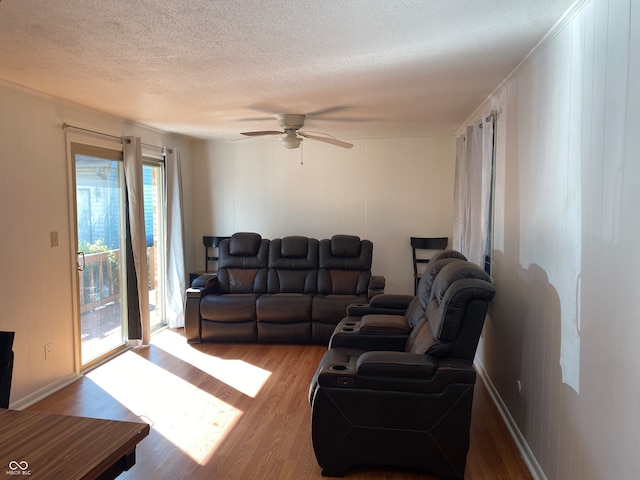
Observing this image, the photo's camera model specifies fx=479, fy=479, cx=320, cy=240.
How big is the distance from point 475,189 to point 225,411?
271 cm

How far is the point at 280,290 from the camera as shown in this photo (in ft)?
17.9

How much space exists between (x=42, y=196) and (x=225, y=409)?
213cm

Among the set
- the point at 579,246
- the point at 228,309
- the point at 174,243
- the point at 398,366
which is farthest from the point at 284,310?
the point at 579,246

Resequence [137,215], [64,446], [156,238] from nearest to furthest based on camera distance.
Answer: [64,446], [137,215], [156,238]

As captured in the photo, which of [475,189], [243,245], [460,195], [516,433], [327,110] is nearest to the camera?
[516,433]

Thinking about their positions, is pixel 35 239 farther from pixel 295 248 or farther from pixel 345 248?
pixel 345 248

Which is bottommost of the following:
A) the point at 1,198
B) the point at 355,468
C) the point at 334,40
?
the point at 355,468

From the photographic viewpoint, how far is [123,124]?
479 centimetres

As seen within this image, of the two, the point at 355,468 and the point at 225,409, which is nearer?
the point at 355,468

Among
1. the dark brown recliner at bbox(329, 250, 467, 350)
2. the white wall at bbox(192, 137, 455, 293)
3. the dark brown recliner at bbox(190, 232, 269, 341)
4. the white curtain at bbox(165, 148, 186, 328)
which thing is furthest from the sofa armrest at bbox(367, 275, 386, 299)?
the white curtain at bbox(165, 148, 186, 328)

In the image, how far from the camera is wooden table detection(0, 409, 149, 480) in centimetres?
119

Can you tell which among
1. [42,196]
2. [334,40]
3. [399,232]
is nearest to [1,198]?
[42,196]

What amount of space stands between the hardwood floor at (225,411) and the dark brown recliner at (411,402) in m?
0.16

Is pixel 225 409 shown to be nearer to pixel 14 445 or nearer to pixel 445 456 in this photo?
pixel 445 456
